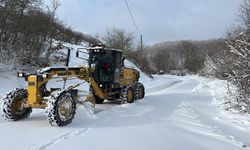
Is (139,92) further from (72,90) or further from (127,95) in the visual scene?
(72,90)

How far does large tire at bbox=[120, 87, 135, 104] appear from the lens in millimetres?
13484

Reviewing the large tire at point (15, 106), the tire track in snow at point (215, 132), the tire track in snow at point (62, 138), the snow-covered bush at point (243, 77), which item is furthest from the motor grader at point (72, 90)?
the snow-covered bush at point (243, 77)

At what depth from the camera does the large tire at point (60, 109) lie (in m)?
8.48

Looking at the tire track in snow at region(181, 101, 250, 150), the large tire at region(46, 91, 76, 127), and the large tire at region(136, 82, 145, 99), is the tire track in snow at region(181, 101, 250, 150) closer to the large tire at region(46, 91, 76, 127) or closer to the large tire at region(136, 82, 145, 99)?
the large tire at region(46, 91, 76, 127)

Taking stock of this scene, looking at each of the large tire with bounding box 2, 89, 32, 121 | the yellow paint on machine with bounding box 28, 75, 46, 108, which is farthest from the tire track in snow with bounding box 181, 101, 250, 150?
the large tire with bounding box 2, 89, 32, 121

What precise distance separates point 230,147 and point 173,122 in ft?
7.91

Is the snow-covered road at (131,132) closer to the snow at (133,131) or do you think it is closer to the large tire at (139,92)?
the snow at (133,131)

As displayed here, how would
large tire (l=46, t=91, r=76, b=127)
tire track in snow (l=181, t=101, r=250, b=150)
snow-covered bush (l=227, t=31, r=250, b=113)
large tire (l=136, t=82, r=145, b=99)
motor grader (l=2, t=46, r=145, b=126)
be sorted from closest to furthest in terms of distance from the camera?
tire track in snow (l=181, t=101, r=250, b=150)
large tire (l=46, t=91, r=76, b=127)
motor grader (l=2, t=46, r=145, b=126)
snow-covered bush (l=227, t=31, r=250, b=113)
large tire (l=136, t=82, r=145, b=99)

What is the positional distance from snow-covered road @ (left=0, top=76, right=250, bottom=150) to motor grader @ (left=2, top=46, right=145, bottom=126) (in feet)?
1.31

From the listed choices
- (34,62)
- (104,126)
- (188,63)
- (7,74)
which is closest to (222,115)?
(104,126)

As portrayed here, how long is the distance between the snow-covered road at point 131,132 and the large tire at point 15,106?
0.91 ft

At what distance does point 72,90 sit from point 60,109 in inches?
56.3

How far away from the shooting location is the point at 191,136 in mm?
7895

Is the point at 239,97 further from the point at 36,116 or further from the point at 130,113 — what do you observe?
the point at 36,116
